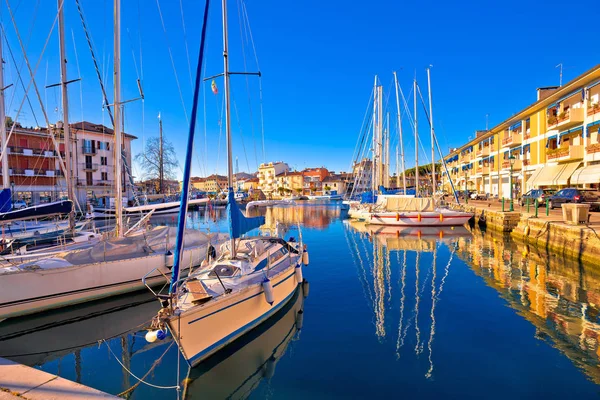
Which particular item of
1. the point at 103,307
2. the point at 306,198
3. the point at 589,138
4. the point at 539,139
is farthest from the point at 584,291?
the point at 306,198

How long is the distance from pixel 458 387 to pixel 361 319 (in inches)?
139

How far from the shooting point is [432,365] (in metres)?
6.95

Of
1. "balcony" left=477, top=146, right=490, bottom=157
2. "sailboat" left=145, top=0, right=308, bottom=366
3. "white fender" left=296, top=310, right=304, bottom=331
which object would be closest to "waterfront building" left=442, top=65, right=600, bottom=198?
"balcony" left=477, top=146, right=490, bottom=157

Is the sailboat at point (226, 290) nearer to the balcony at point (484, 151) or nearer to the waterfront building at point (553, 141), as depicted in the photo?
the waterfront building at point (553, 141)

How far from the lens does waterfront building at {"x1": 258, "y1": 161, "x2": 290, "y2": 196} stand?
12394 cm

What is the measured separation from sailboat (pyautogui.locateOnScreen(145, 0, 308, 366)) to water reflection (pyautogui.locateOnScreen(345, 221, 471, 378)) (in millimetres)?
2909

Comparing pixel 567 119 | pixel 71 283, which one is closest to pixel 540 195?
pixel 567 119

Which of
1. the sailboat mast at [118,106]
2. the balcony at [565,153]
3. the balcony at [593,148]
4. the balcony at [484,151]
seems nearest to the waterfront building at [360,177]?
the balcony at [484,151]

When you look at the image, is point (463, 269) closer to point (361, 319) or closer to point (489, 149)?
point (361, 319)

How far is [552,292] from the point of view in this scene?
11.5m

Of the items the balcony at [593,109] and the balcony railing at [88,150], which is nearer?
the balcony at [593,109]

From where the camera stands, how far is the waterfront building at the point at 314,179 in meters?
117

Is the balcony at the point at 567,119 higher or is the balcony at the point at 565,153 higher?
the balcony at the point at 567,119

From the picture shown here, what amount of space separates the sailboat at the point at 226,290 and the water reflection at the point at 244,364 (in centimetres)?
29
